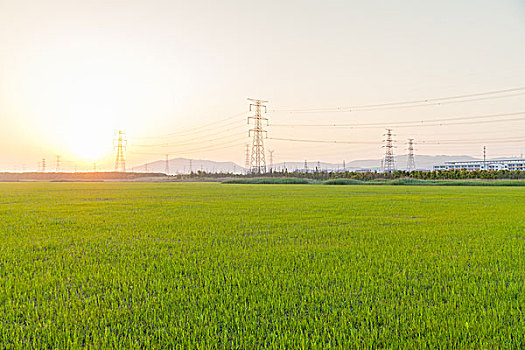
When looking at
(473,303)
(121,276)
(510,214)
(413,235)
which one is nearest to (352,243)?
(413,235)

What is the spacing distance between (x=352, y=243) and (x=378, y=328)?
3.29m

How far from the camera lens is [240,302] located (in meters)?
3.32

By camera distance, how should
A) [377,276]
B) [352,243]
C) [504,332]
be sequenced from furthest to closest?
[352,243], [377,276], [504,332]

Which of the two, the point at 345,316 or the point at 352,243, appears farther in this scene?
the point at 352,243

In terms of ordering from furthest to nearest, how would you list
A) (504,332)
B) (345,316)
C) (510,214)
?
(510,214) < (345,316) < (504,332)

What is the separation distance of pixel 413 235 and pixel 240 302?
4.86m

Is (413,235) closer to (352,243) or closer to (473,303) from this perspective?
(352,243)

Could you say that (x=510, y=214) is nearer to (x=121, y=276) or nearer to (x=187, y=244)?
(x=187, y=244)

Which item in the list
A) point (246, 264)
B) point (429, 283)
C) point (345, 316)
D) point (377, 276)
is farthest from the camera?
point (246, 264)

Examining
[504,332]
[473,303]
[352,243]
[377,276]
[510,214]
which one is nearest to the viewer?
[504,332]

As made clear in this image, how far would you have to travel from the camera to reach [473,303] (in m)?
3.24

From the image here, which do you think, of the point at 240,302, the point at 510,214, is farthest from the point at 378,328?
the point at 510,214

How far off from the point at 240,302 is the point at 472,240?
17.2 feet

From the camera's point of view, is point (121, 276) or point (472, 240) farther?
point (472, 240)
